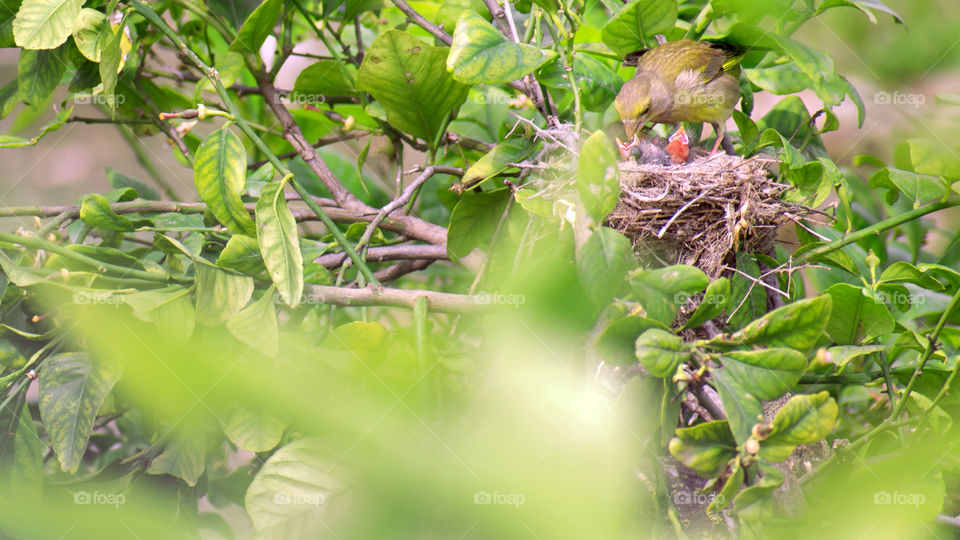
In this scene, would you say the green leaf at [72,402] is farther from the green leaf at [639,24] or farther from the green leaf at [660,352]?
the green leaf at [639,24]

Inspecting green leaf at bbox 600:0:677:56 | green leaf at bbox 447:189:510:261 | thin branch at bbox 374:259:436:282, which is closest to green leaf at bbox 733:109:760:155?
green leaf at bbox 600:0:677:56

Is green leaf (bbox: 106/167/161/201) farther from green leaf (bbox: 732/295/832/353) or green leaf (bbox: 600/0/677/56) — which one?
green leaf (bbox: 732/295/832/353)

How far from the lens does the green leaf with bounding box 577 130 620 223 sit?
337mm

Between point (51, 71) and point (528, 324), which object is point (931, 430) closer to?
point (528, 324)

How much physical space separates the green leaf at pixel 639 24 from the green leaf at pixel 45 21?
43 centimetres

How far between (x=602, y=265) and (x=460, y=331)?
34cm

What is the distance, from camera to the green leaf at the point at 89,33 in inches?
20.5

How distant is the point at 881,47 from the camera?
1.28 m

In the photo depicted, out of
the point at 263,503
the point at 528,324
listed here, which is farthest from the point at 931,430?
the point at 263,503

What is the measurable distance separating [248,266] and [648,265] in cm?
46

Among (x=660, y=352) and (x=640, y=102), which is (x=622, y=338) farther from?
(x=640, y=102)

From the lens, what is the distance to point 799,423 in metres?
0.34

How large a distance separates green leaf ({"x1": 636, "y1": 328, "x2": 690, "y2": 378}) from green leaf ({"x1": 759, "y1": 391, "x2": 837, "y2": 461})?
57 mm

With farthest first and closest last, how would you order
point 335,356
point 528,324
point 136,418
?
point 136,418
point 335,356
point 528,324
